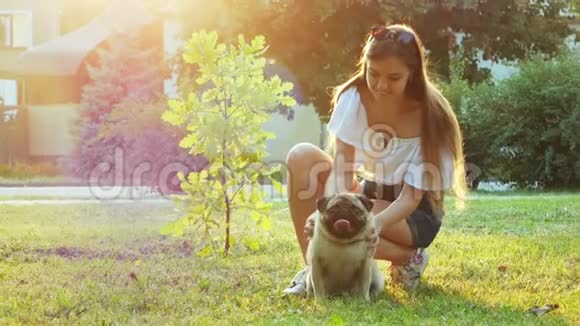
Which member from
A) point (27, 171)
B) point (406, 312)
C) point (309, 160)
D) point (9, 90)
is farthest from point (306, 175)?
point (9, 90)

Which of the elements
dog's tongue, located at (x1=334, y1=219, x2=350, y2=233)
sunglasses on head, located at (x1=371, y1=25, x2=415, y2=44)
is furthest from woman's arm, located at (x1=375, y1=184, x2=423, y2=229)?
sunglasses on head, located at (x1=371, y1=25, x2=415, y2=44)

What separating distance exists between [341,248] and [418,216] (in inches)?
31.5

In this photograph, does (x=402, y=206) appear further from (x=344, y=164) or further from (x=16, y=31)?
(x=16, y=31)

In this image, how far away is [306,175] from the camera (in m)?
4.75

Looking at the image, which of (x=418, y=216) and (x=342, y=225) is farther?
(x=418, y=216)

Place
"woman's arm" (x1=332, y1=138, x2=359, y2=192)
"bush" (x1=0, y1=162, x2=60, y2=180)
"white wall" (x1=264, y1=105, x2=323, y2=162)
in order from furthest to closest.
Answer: "white wall" (x1=264, y1=105, x2=323, y2=162) → "bush" (x1=0, y1=162, x2=60, y2=180) → "woman's arm" (x1=332, y1=138, x2=359, y2=192)

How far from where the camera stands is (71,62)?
74.6 ft

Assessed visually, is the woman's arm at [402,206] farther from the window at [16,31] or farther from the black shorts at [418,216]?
the window at [16,31]

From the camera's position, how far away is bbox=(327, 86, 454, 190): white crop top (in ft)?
14.5

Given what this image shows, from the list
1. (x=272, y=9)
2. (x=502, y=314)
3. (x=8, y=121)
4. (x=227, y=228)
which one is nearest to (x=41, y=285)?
(x=227, y=228)

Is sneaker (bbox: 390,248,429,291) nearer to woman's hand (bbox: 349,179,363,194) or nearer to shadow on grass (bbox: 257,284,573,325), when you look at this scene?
shadow on grass (bbox: 257,284,573,325)

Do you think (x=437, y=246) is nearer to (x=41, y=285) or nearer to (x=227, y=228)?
(x=227, y=228)

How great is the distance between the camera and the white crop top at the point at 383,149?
14.5ft

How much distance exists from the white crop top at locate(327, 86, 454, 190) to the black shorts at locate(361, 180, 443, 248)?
0.08 metres
